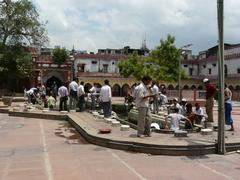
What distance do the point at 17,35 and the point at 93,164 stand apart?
38.6m

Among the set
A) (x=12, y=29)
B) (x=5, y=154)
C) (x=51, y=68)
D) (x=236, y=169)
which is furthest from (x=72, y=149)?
(x=51, y=68)

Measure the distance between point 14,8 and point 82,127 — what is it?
33.7 meters

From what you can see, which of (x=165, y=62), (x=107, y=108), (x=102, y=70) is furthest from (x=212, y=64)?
(x=107, y=108)

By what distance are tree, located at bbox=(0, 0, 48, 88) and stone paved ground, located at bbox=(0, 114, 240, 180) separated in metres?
34.3

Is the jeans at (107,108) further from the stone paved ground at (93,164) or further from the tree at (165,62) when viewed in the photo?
the tree at (165,62)

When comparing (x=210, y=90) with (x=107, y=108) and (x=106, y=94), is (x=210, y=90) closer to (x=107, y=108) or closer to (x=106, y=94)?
(x=106, y=94)

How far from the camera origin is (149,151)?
9914 millimetres

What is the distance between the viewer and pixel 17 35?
149ft

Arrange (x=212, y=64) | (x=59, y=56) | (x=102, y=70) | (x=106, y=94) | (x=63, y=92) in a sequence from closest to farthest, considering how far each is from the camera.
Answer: (x=106, y=94) < (x=63, y=92) < (x=59, y=56) < (x=212, y=64) < (x=102, y=70)

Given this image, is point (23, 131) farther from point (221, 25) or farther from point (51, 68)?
point (51, 68)

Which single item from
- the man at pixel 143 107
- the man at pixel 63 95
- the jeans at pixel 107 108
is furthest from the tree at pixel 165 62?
the man at pixel 143 107

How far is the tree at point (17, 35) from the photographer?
1758 inches

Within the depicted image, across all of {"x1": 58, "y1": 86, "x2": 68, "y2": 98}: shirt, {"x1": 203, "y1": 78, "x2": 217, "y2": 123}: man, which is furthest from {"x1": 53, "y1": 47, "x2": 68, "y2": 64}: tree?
{"x1": 203, "y1": 78, "x2": 217, "y2": 123}: man

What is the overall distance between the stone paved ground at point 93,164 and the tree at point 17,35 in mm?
34311
